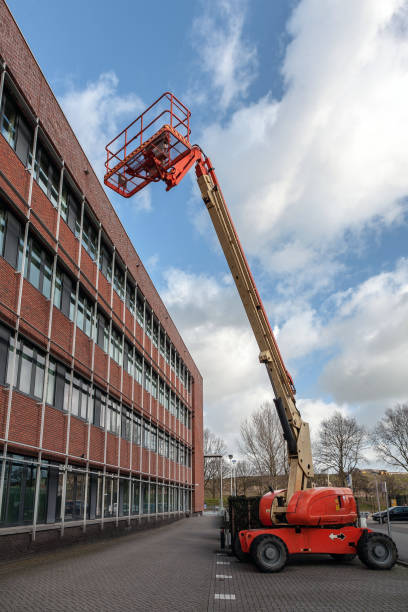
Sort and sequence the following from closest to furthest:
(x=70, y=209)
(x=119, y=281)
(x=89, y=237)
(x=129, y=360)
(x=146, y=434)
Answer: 1. (x=70, y=209)
2. (x=89, y=237)
3. (x=119, y=281)
4. (x=129, y=360)
5. (x=146, y=434)

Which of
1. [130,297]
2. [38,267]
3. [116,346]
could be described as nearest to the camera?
[38,267]

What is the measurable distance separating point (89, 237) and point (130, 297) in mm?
6040

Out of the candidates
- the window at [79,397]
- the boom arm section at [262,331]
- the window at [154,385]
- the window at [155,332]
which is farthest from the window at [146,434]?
the boom arm section at [262,331]

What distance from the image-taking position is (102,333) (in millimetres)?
21000

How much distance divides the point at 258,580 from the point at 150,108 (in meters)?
13.6

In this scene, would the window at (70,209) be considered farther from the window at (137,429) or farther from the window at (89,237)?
the window at (137,429)

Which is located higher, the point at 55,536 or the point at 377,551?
the point at 55,536

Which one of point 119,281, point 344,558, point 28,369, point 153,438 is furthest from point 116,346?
point 344,558

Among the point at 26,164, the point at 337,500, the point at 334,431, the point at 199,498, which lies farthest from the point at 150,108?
the point at 334,431

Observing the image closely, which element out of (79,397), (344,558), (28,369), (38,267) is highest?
(38,267)

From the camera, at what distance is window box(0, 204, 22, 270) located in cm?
1367

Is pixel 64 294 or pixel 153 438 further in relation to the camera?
pixel 153 438

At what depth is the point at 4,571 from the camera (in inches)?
447

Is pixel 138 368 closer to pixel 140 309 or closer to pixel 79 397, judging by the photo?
pixel 140 309
